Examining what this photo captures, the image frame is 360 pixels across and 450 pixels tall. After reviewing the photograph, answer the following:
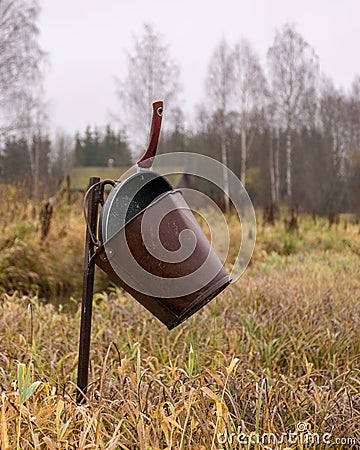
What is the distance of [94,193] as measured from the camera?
6.14 feet

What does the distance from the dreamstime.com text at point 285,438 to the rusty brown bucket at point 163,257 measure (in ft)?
1.28

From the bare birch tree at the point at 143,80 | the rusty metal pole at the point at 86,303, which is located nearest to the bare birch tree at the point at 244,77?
the bare birch tree at the point at 143,80

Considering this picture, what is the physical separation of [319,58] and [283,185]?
202 inches

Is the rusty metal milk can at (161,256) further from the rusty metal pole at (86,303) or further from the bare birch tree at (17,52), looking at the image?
the bare birch tree at (17,52)

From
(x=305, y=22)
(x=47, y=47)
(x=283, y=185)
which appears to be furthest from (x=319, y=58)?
(x=47, y=47)

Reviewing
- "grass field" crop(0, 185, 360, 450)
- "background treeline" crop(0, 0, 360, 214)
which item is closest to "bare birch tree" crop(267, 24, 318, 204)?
"background treeline" crop(0, 0, 360, 214)

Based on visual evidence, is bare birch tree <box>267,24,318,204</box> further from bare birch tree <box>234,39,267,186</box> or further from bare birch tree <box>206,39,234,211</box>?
bare birch tree <box>206,39,234,211</box>

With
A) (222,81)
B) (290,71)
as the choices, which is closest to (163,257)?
(222,81)

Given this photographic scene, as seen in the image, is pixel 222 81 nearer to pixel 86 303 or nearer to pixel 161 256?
pixel 86 303

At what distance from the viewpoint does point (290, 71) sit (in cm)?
2006

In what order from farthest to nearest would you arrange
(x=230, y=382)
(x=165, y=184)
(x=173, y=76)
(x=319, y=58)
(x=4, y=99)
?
(x=319, y=58)
(x=173, y=76)
(x=4, y=99)
(x=230, y=382)
(x=165, y=184)

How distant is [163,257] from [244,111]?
17.6 metres

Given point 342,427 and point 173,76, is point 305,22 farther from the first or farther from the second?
point 342,427

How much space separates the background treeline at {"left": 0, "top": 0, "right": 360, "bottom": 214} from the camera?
15180mm
